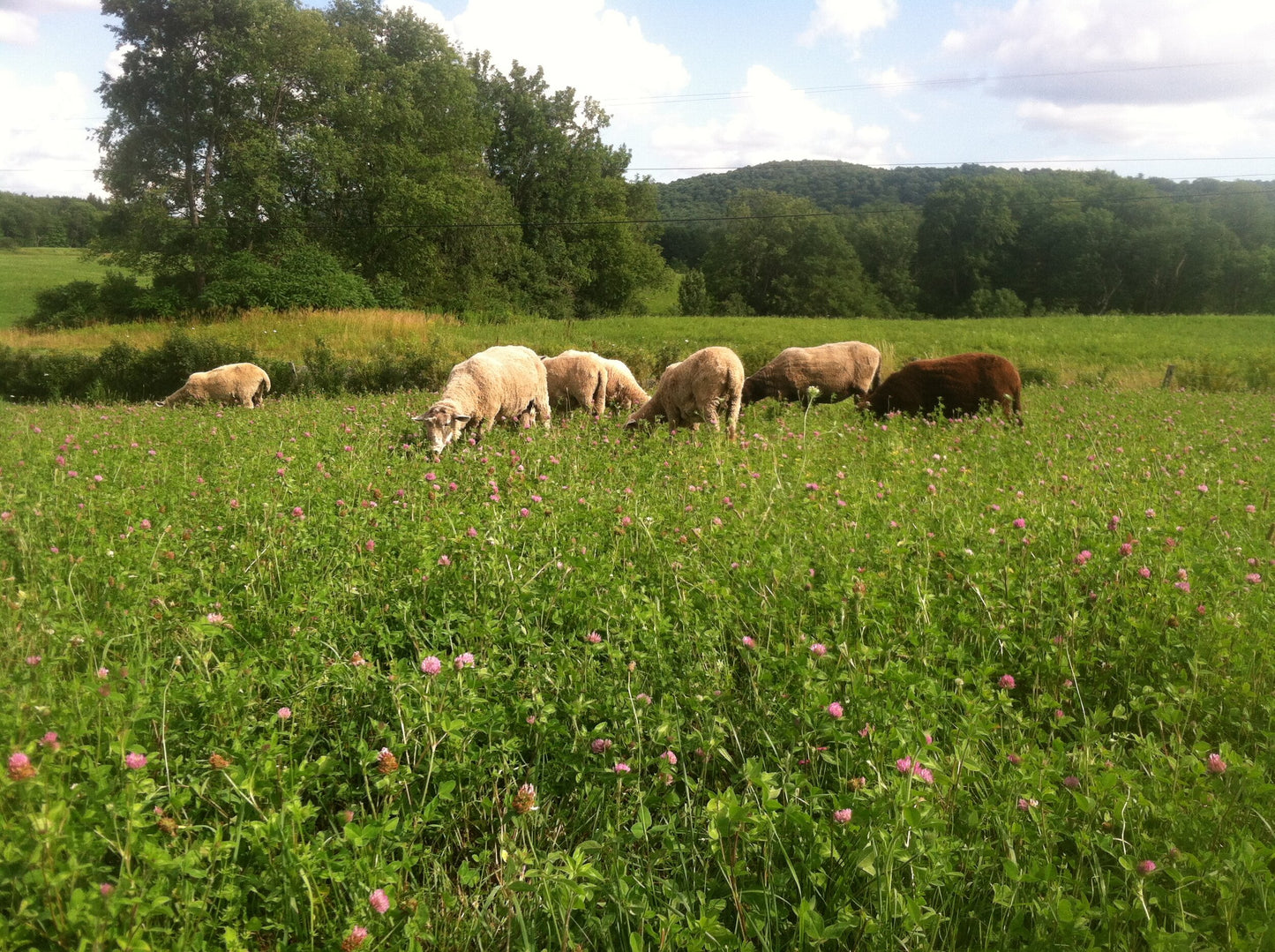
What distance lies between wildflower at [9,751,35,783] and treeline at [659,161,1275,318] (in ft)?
239

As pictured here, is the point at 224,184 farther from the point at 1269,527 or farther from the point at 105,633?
the point at 1269,527

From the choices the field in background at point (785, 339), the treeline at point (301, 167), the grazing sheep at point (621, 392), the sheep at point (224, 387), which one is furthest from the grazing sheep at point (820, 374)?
the treeline at point (301, 167)

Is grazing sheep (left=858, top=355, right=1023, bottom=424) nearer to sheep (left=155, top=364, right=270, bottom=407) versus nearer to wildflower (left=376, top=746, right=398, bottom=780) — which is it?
wildflower (left=376, top=746, right=398, bottom=780)

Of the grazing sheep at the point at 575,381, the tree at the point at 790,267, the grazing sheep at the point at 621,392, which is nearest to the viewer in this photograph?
the grazing sheep at the point at 575,381

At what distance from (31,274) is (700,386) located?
63582 millimetres

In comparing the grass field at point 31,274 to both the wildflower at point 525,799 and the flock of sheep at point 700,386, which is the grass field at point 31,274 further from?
the wildflower at point 525,799

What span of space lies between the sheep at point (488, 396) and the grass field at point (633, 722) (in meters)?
3.85

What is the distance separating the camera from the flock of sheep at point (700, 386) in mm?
11070

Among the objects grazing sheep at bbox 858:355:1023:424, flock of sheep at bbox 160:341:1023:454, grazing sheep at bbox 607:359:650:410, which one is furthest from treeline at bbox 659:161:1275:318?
grazing sheep at bbox 858:355:1023:424

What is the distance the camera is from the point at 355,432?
1034 cm

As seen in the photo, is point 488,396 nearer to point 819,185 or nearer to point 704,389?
point 704,389

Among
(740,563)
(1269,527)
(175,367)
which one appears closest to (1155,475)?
(1269,527)

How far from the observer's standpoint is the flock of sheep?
36.3 feet

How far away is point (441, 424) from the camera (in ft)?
32.0
